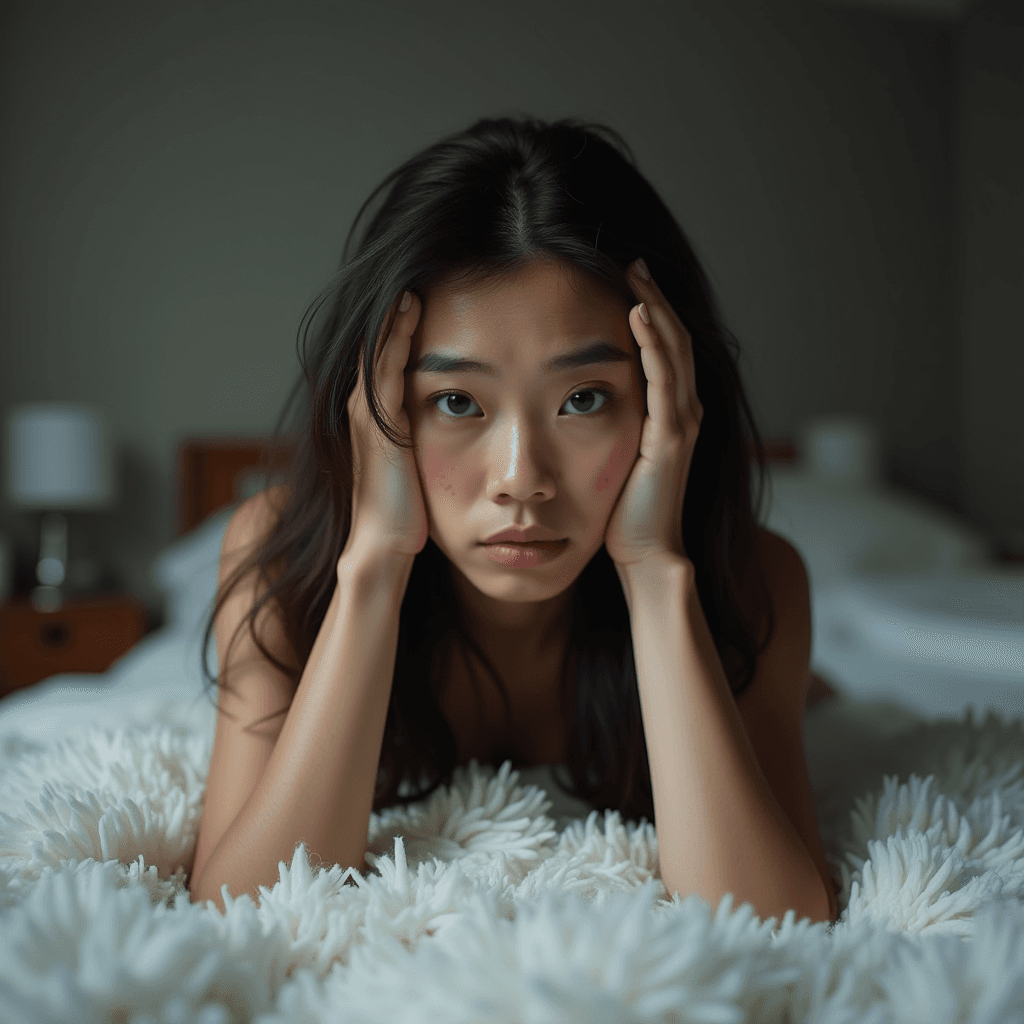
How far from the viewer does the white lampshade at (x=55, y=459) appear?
235 centimetres

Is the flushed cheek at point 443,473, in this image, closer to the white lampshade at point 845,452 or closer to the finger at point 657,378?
the finger at point 657,378

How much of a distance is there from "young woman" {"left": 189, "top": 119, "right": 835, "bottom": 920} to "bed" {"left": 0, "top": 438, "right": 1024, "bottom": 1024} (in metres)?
0.06

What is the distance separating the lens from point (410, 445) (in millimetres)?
760

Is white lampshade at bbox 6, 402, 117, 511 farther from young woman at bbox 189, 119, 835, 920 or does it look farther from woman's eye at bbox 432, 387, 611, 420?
woman's eye at bbox 432, 387, 611, 420

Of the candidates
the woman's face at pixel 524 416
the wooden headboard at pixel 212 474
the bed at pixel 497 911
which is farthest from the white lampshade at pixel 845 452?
the woman's face at pixel 524 416

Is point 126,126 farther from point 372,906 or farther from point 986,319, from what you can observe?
point 986,319

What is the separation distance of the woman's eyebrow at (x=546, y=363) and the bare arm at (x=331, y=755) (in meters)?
0.19

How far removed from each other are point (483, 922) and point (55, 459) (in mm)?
2365

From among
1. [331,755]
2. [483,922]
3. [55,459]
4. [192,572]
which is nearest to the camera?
[483,922]

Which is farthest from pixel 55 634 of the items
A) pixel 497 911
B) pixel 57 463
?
pixel 497 911

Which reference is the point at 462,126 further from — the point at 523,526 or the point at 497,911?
the point at 497,911

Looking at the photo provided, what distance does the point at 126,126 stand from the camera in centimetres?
268

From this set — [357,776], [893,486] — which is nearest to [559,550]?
[357,776]

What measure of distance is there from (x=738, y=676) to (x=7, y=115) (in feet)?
9.58
